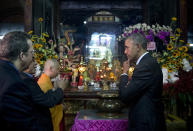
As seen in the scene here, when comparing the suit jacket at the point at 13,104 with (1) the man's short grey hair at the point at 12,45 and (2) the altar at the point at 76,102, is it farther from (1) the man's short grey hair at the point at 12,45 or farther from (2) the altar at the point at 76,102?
(2) the altar at the point at 76,102

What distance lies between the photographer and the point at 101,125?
2.39m

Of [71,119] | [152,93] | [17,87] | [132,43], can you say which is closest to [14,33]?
[17,87]

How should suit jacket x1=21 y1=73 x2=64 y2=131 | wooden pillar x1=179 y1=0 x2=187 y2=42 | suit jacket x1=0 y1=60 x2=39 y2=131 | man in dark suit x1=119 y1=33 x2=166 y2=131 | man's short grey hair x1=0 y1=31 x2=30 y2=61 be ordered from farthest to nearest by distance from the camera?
wooden pillar x1=179 y1=0 x2=187 y2=42 → man in dark suit x1=119 y1=33 x2=166 y2=131 → suit jacket x1=21 y1=73 x2=64 y2=131 → man's short grey hair x1=0 y1=31 x2=30 y2=61 → suit jacket x1=0 y1=60 x2=39 y2=131

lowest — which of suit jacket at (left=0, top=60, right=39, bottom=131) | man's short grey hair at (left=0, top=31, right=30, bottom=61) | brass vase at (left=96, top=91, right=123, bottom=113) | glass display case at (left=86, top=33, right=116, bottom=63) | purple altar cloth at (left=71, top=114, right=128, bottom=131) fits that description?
purple altar cloth at (left=71, top=114, right=128, bottom=131)

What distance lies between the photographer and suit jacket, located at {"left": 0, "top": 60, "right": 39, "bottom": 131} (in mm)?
1132

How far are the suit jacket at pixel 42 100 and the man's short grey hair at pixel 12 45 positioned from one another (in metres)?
0.33

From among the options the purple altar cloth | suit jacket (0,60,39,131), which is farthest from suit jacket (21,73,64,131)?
the purple altar cloth

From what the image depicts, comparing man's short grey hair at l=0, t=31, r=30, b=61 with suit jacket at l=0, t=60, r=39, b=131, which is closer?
suit jacket at l=0, t=60, r=39, b=131

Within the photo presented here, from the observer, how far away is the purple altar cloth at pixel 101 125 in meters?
2.39

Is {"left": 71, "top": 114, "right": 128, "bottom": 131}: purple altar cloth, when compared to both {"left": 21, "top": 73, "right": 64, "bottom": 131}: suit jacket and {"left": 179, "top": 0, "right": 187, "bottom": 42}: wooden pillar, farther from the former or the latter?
{"left": 179, "top": 0, "right": 187, "bottom": 42}: wooden pillar

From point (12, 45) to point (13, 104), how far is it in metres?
0.39

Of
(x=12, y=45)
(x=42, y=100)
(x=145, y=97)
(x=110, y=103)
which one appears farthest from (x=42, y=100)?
(x=110, y=103)

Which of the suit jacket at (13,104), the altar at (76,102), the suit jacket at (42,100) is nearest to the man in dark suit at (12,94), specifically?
→ the suit jacket at (13,104)

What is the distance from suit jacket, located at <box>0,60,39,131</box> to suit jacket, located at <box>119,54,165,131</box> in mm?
929
